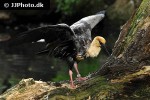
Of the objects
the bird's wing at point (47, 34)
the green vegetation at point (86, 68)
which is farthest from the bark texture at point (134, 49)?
the green vegetation at point (86, 68)

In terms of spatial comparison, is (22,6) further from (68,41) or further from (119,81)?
(119,81)

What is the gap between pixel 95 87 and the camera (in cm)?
804

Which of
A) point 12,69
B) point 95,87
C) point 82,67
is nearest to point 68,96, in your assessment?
point 95,87

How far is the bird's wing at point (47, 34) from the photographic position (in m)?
8.00

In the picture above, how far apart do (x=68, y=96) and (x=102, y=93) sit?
67cm

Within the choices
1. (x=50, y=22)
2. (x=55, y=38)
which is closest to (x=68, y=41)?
(x=55, y=38)

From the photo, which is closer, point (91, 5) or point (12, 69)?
point (12, 69)

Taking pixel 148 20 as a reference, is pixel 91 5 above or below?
above

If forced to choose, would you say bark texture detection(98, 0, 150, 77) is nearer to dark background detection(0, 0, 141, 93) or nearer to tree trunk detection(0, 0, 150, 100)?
tree trunk detection(0, 0, 150, 100)

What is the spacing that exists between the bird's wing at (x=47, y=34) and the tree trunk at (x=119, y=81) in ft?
3.17

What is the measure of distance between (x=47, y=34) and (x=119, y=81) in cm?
171

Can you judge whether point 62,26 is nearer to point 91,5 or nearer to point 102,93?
A: point 102,93

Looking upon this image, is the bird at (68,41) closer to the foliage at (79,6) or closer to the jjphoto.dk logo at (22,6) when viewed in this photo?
the jjphoto.dk logo at (22,6)

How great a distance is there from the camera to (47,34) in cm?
841
